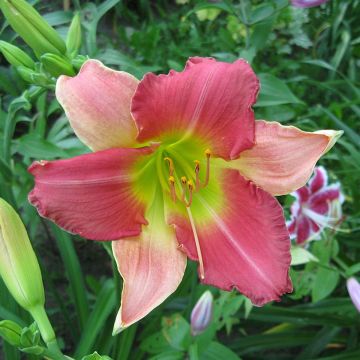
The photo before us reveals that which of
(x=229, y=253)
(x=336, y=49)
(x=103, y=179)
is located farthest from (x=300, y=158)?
(x=336, y=49)

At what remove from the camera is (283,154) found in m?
0.79

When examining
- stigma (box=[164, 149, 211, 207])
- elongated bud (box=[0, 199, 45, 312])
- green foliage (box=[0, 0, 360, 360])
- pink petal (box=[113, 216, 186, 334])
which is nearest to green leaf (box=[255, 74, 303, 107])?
green foliage (box=[0, 0, 360, 360])

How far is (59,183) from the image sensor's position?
71 centimetres

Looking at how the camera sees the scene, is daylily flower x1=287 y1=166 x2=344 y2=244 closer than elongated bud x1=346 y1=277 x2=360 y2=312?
No

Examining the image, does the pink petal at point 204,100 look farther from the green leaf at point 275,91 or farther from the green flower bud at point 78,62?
the green leaf at point 275,91

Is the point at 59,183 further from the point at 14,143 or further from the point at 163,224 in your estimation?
the point at 14,143

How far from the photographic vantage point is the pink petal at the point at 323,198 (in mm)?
1254

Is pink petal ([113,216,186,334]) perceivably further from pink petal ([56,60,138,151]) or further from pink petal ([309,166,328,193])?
pink petal ([309,166,328,193])

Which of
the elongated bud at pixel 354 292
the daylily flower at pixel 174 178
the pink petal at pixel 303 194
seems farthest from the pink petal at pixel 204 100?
the pink petal at pixel 303 194

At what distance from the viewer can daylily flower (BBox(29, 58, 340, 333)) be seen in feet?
2.41

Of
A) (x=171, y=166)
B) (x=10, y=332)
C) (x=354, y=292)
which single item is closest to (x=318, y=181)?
(x=354, y=292)

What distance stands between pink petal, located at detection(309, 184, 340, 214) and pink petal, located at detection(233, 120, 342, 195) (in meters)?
0.47

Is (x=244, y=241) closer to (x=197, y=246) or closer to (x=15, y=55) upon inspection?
(x=197, y=246)

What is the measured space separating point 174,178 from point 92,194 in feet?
0.56
